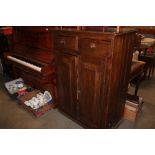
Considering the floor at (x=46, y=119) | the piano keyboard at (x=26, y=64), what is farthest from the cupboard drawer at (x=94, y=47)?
the floor at (x=46, y=119)

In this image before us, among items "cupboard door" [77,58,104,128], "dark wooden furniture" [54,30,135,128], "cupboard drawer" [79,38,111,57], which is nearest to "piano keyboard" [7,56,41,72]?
"dark wooden furniture" [54,30,135,128]

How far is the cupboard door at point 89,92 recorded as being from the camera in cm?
149

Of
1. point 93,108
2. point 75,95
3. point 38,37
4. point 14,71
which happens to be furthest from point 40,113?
point 14,71

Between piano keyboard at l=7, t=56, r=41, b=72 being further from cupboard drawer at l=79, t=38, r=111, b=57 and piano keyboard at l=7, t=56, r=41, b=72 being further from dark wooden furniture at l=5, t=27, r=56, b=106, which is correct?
cupboard drawer at l=79, t=38, r=111, b=57

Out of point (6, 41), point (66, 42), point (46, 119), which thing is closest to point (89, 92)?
point (66, 42)

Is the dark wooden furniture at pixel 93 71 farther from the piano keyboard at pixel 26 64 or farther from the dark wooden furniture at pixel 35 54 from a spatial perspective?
the piano keyboard at pixel 26 64

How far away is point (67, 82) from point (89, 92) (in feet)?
1.28

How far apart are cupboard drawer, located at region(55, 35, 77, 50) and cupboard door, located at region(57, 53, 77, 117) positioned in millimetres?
106

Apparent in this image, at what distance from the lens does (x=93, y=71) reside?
150 cm

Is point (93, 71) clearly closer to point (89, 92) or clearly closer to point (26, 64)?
point (89, 92)

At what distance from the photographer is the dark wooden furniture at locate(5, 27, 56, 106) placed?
2086 mm

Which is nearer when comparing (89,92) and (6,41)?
(89,92)

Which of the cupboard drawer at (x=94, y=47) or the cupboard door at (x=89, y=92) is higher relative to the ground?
the cupboard drawer at (x=94, y=47)

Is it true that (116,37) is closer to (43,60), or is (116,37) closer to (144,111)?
(43,60)
